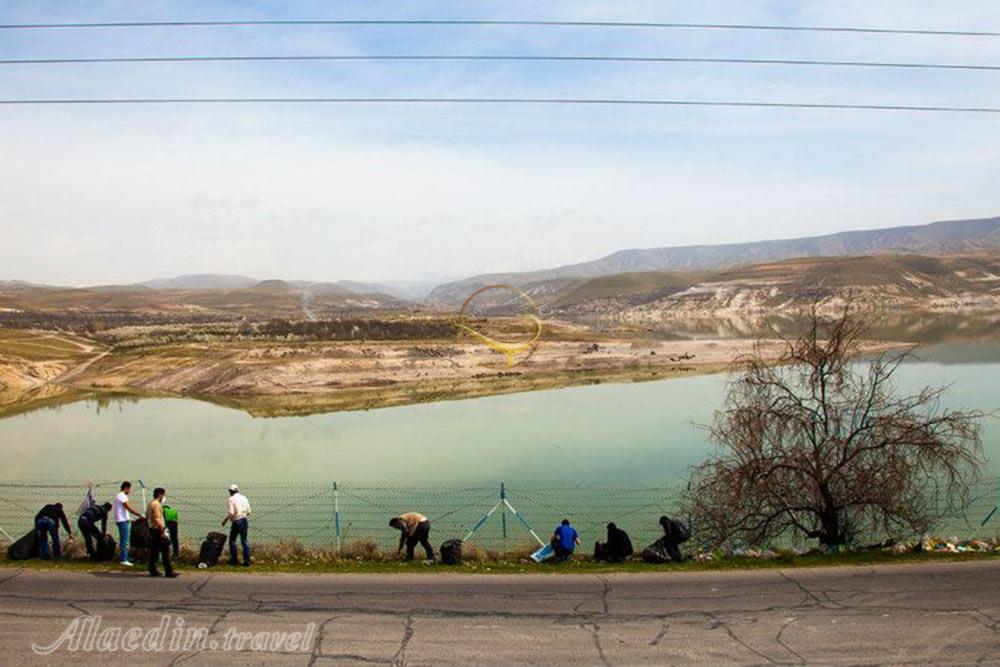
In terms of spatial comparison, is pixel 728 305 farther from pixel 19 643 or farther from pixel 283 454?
pixel 19 643

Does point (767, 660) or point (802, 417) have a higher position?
point (802, 417)

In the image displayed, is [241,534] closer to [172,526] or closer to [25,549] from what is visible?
[172,526]

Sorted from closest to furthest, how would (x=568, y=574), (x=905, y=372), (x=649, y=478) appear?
(x=568, y=574) < (x=649, y=478) < (x=905, y=372)

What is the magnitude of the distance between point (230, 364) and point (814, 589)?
60852 millimetres

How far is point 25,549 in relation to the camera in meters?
16.6

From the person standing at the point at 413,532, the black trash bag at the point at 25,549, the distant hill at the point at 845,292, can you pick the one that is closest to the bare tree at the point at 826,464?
the person standing at the point at 413,532

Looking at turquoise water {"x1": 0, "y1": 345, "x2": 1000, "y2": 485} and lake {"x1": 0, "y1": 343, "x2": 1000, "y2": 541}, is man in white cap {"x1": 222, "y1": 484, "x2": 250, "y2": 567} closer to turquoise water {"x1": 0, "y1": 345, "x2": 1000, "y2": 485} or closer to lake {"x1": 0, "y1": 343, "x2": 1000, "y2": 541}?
lake {"x1": 0, "y1": 343, "x2": 1000, "y2": 541}

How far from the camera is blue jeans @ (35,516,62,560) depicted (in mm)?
16516

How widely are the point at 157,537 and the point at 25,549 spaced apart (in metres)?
3.85

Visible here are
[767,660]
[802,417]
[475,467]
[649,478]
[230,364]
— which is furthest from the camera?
[230,364]

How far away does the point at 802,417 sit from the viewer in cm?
1928

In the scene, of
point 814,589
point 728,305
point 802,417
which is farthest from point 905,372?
point 728,305

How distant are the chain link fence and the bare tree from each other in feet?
6.53

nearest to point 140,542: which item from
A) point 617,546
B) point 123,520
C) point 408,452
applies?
point 123,520
